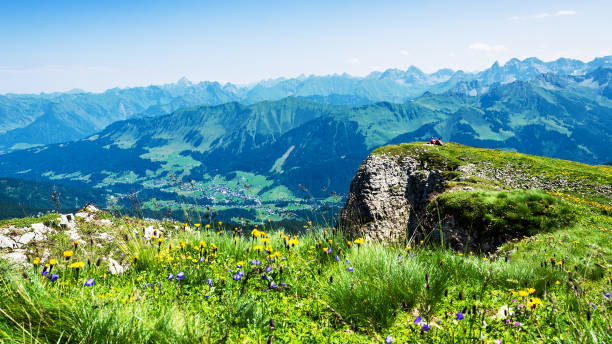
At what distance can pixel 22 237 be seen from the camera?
11281 mm

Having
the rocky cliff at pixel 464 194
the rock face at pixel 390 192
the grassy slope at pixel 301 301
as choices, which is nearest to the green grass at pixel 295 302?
the grassy slope at pixel 301 301

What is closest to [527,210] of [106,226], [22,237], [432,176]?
[432,176]

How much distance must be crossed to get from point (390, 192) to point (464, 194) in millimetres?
11630

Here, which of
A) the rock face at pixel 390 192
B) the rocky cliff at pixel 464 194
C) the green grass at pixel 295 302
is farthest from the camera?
the rock face at pixel 390 192

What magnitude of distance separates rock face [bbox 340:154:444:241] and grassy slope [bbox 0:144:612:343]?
691 inches

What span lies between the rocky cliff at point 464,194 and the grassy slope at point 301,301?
25.8ft

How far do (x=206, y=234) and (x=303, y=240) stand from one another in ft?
8.31

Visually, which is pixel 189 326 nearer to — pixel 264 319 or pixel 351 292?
pixel 264 319

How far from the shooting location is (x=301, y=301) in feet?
15.5

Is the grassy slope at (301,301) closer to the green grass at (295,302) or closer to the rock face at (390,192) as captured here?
the green grass at (295,302)

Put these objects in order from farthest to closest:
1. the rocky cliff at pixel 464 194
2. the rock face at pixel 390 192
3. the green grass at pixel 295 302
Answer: the rock face at pixel 390 192 → the rocky cliff at pixel 464 194 → the green grass at pixel 295 302

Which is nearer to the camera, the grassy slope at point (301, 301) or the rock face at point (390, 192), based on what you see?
the grassy slope at point (301, 301)

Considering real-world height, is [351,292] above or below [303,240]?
above

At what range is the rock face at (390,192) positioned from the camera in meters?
24.9
